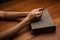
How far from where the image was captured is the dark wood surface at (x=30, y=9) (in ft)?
3.03

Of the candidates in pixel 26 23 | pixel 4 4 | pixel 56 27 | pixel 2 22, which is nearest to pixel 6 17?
pixel 2 22

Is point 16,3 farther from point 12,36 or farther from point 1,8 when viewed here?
point 12,36

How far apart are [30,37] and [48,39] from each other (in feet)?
0.43

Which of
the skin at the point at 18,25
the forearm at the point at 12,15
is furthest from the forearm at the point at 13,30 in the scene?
the forearm at the point at 12,15

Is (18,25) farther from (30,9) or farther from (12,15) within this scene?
(30,9)

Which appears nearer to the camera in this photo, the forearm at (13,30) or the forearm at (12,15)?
the forearm at (13,30)

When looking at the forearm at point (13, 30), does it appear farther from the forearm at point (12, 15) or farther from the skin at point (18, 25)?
the forearm at point (12, 15)

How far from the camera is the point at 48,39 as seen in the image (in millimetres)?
891

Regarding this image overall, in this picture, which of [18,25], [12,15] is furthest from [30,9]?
[18,25]

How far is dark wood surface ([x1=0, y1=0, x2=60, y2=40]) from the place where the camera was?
3.03ft

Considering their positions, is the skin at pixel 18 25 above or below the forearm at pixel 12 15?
below

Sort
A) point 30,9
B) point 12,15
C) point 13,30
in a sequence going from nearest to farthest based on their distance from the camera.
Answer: point 13,30 → point 12,15 → point 30,9

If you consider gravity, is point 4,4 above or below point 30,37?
above

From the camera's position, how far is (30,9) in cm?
126
